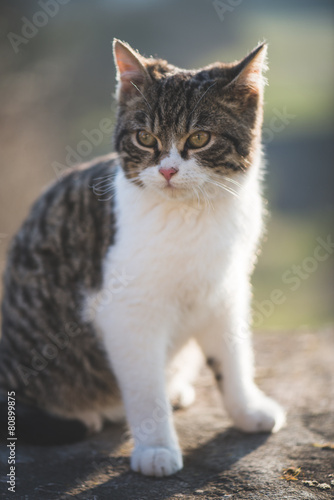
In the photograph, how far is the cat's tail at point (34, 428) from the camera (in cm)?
271

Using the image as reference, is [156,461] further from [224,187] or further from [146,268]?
[224,187]

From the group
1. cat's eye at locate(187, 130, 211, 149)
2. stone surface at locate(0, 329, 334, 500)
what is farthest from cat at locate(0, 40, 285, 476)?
stone surface at locate(0, 329, 334, 500)

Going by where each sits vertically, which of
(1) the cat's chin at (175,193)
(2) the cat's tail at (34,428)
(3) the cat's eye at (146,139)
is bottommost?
(2) the cat's tail at (34,428)

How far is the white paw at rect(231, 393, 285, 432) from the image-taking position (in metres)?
2.82

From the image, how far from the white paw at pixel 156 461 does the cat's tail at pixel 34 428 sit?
0.47 m

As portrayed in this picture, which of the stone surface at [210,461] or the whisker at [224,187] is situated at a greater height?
the whisker at [224,187]

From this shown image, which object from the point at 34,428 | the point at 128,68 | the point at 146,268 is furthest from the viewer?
the point at 34,428

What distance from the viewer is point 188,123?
2.39 m

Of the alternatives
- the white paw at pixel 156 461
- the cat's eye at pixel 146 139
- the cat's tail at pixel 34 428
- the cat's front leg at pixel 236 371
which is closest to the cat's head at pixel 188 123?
the cat's eye at pixel 146 139

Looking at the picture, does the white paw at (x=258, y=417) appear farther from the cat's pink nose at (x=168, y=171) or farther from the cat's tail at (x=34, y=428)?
the cat's pink nose at (x=168, y=171)

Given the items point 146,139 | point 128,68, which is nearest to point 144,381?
point 146,139

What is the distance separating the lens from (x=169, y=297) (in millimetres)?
2539

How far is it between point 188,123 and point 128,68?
50cm

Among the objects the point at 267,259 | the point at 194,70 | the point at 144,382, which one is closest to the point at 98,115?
the point at 267,259
